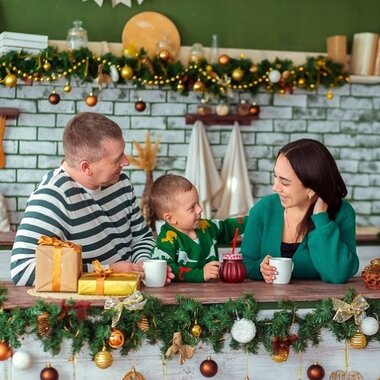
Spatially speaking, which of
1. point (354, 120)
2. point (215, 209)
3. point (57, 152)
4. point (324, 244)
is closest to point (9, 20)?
point (57, 152)

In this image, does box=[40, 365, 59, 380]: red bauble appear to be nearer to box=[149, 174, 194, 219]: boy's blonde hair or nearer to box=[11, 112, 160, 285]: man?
box=[11, 112, 160, 285]: man

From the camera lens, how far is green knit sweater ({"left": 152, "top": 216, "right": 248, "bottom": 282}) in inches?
106

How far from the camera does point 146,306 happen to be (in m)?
2.23

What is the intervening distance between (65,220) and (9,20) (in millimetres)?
2681

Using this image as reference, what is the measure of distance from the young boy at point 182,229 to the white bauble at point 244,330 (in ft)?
1.60

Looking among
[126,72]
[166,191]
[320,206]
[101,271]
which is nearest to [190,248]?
[166,191]

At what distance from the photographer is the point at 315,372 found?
2412 mm

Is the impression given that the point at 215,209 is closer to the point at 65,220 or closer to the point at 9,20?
the point at 9,20

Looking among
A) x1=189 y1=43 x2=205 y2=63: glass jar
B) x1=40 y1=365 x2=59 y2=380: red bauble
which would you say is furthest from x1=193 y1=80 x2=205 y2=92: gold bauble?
x1=40 y1=365 x2=59 y2=380: red bauble

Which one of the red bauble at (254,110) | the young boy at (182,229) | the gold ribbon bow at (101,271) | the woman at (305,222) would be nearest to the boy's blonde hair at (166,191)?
the young boy at (182,229)

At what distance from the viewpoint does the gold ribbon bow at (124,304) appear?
221 centimetres

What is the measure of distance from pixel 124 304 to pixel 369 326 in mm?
730

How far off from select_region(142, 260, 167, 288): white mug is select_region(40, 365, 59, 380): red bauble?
17.1 inches

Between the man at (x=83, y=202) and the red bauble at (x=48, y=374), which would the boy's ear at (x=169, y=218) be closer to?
the man at (x=83, y=202)
